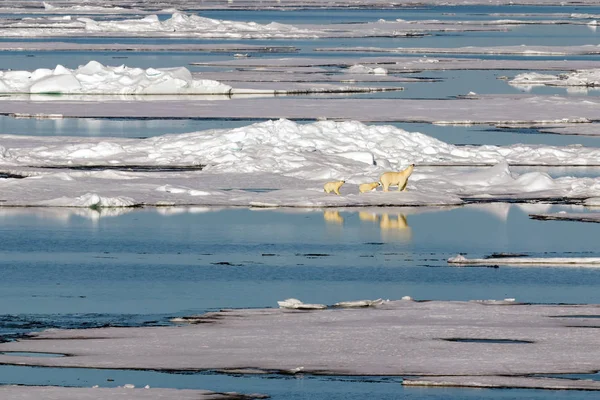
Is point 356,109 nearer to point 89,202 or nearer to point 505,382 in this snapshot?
point 89,202

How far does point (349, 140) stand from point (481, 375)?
13.0 m

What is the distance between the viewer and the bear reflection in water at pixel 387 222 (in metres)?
16.1

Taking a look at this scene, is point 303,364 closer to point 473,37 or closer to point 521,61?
point 521,61

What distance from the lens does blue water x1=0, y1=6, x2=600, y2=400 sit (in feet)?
30.5

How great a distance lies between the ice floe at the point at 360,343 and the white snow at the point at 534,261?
267 centimetres

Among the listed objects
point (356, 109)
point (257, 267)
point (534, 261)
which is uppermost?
point (534, 261)

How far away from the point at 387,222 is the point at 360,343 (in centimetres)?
697

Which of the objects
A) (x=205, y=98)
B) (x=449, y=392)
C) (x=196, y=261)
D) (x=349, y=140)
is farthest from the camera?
(x=205, y=98)

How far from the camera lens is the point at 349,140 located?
72.6 feet

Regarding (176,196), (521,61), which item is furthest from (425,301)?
(521,61)

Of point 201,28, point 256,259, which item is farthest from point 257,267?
point 201,28

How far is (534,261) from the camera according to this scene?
Answer: 14.4 m

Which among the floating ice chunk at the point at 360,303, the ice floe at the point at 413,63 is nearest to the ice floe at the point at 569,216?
the floating ice chunk at the point at 360,303

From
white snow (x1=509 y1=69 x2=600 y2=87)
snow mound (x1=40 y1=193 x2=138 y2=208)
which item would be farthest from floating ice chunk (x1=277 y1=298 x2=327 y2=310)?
white snow (x1=509 y1=69 x2=600 y2=87)
